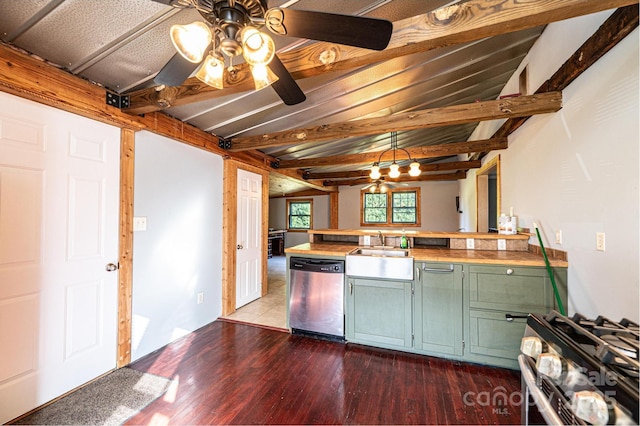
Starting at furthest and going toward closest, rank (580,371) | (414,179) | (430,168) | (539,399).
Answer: (414,179) → (430,168) → (539,399) → (580,371)

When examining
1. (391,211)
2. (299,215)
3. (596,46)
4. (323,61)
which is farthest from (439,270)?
(299,215)

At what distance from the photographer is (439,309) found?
2.27 m

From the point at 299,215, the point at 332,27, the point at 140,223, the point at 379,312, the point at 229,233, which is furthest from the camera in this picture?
the point at 299,215

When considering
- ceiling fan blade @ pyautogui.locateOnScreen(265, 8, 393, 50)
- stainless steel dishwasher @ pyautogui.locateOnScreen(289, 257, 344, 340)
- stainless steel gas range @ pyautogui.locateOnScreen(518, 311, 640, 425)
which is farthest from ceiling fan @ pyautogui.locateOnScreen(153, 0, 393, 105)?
stainless steel dishwasher @ pyautogui.locateOnScreen(289, 257, 344, 340)

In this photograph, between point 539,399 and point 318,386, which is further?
point 318,386

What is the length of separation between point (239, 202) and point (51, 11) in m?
2.47

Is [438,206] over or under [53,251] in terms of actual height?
over

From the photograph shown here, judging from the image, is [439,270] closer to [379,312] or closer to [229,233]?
[379,312]

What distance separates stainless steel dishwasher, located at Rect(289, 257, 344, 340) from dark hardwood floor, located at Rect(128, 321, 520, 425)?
6.8 inches

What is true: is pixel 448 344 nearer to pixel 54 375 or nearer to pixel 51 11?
pixel 54 375

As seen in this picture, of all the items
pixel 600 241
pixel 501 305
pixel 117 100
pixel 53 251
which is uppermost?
pixel 117 100

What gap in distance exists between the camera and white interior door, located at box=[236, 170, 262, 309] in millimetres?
3615

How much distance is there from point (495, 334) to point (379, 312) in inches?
37.8

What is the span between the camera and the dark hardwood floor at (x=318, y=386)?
1.64 metres
